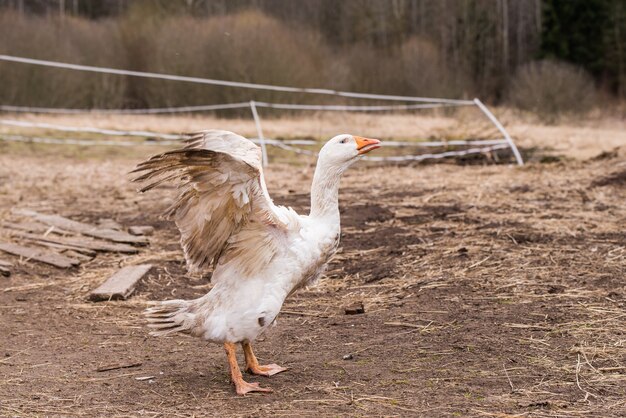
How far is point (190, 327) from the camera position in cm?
467

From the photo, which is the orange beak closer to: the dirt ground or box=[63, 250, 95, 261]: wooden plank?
the dirt ground

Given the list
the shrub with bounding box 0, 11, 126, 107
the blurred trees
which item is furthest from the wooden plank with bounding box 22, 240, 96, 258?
the blurred trees

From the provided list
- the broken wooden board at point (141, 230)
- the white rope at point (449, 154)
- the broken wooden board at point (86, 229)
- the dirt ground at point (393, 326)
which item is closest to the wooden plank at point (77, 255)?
the dirt ground at point (393, 326)

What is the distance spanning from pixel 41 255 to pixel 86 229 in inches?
40.3

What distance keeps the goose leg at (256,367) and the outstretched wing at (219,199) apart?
0.50 meters

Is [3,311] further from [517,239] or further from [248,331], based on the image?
[517,239]

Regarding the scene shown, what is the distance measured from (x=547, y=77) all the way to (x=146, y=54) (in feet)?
40.4

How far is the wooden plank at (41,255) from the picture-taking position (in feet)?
24.5

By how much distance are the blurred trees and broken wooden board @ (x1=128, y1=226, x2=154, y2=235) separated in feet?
49.2

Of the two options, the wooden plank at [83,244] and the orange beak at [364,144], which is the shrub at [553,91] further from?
the orange beak at [364,144]

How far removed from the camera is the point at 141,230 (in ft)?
28.3

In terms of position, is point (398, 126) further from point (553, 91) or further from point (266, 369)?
point (266, 369)

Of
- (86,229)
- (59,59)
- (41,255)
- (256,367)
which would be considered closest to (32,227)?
(86,229)

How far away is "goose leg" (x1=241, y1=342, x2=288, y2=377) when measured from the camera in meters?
4.79
